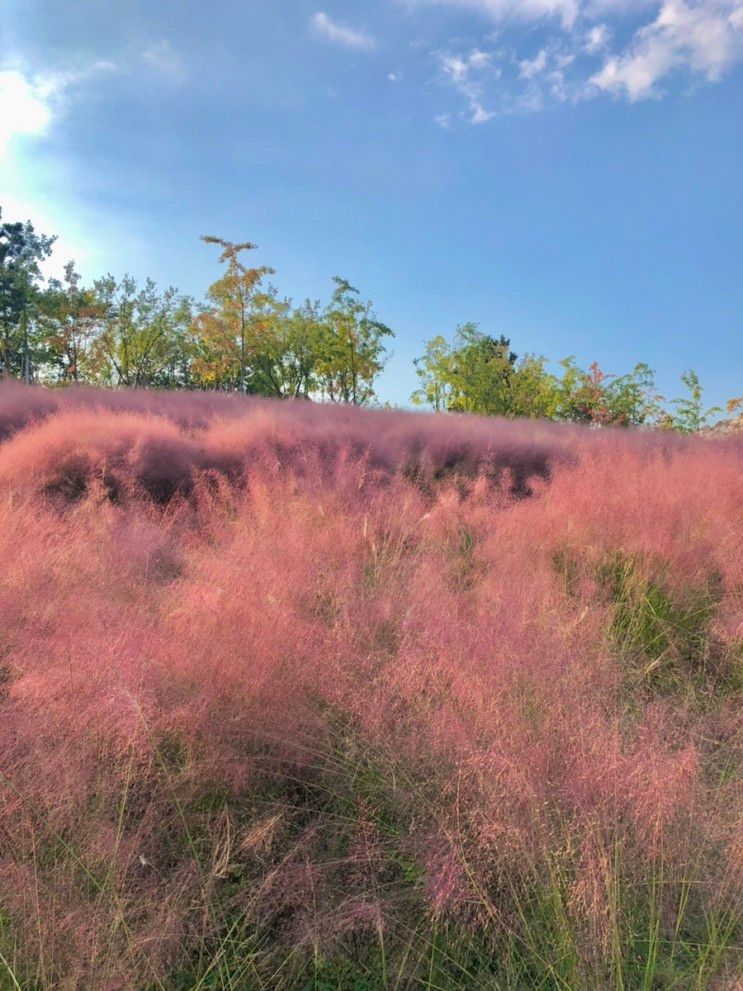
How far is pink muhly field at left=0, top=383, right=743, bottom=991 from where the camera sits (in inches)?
67.5

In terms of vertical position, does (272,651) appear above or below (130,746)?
above

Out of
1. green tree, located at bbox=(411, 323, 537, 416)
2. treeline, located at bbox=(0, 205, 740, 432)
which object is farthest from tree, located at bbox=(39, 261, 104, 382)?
green tree, located at bbox=(411, 323, 537, 416)

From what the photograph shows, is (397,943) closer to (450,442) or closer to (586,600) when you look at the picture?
(586,600)

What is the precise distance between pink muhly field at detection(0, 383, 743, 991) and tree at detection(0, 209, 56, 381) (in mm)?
26853

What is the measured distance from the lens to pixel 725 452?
9805 millimetres

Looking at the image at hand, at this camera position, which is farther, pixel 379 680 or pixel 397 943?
pixel 379 680

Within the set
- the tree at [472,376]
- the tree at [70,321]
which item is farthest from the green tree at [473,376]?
the tree at [70,321]

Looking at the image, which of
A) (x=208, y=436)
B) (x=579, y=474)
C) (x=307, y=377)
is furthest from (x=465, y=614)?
(x=307, y=377)

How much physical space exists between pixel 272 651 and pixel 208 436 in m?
5.17

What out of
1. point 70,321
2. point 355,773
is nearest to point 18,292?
point 70,321

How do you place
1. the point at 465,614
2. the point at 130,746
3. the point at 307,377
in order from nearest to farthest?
Result: the point at 130,746
the point at 465,614
the point at 307,377

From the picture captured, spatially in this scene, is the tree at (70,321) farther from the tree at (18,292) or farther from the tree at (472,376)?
the tree at (472,376)

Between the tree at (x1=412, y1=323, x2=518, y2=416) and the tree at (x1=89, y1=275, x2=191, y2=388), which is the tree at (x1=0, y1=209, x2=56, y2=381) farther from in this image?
the tree at (x1=412, y1=323, x2=518, y2=416)

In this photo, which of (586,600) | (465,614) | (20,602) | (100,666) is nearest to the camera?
(100,666)
